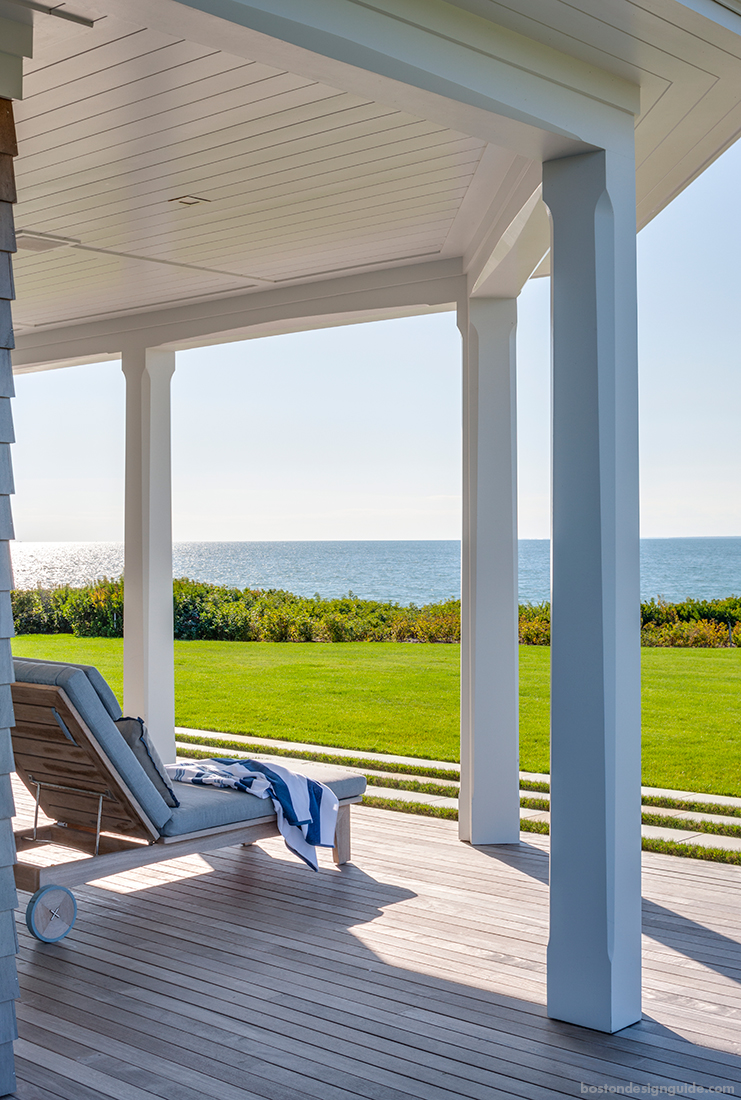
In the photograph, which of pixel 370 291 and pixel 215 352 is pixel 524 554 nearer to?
pixel 215 352

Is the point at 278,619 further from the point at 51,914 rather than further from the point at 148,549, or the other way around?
the point at 51,914

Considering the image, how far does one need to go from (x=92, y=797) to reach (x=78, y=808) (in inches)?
6.1

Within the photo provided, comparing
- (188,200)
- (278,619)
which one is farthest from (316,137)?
(278,619)

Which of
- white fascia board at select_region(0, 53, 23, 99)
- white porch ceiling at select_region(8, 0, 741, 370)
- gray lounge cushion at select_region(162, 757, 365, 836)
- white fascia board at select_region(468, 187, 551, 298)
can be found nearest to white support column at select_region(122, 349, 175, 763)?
white porch ceiling at select_region(8, 0, 741, 370)

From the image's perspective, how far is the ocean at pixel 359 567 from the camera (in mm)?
36875

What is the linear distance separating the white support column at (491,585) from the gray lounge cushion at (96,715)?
1.95m

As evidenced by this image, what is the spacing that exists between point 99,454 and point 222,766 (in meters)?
33.5

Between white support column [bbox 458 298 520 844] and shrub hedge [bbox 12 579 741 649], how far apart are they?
1144 cm

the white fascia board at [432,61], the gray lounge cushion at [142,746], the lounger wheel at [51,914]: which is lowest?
the lounger wheel at [51,914]

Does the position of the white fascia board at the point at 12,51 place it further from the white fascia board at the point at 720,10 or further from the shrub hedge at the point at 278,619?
the shrub hedge at the point at 278,619

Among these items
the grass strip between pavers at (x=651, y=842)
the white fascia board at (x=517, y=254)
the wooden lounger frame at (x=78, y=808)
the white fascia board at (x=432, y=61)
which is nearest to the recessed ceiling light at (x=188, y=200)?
the white fascia board at (x=517, y=254)

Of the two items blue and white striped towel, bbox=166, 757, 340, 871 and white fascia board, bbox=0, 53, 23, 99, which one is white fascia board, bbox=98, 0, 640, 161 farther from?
blue and white striped towel, bbox=166, 757, 340, 871

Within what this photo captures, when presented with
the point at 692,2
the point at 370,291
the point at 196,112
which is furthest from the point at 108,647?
the point at 692,2

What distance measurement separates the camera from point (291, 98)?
326 cm
